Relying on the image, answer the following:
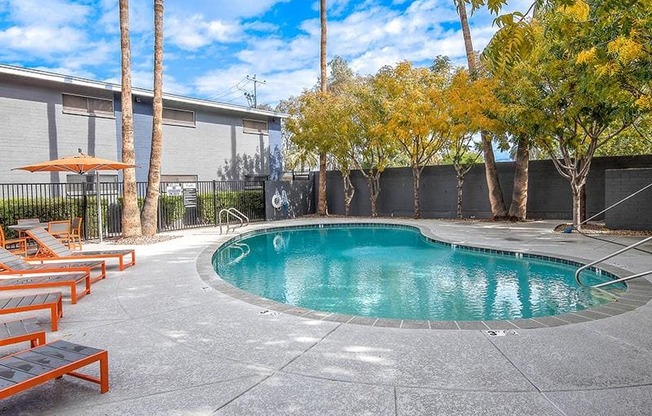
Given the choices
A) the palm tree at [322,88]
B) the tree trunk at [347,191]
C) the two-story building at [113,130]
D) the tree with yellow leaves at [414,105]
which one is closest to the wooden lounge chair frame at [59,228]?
the two-story building at [113,130]

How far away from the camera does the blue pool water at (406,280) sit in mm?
5738

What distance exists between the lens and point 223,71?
41.9 metres

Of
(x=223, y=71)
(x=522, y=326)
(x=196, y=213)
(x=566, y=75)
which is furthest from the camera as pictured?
(x=223, y=71)

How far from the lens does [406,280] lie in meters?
7.38

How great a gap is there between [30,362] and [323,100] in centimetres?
1536

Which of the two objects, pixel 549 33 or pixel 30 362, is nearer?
pixel 30 362

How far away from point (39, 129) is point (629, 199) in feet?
56.4

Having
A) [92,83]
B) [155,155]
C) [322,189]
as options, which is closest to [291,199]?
[322,189]

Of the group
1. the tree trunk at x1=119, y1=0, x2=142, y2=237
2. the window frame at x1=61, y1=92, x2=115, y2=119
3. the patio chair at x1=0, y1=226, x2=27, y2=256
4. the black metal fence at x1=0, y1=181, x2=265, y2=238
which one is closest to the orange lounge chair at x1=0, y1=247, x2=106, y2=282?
the patio chair at x1=0, y1=226, x2=27, y2=256

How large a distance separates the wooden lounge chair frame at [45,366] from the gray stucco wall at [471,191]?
12.6 meters

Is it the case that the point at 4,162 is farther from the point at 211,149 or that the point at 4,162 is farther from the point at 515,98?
the point at 515,98

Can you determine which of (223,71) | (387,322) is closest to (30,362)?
(387,322)

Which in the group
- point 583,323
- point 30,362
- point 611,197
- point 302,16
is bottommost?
point 583,323

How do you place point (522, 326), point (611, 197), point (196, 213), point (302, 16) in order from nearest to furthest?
1. point (522, 326)
2. point (611, 197)
3. point (196, 213)
4. point (302, 16)
